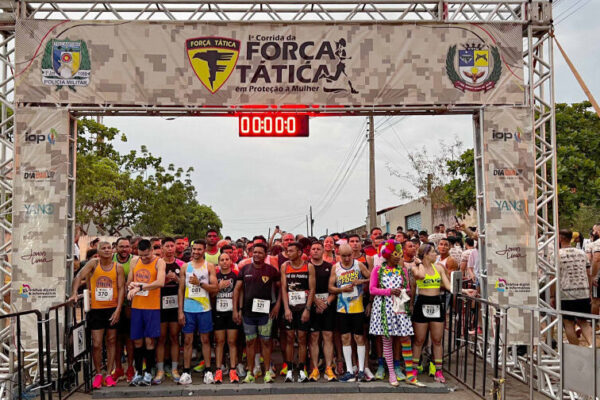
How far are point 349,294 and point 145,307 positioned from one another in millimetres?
2894

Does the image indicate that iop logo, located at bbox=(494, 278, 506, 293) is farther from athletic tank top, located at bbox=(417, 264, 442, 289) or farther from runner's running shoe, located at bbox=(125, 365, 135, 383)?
runner's running shoe, located at bbox=(125, 365, 135, 383)

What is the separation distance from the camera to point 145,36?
852cm

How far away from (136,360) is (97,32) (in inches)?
197

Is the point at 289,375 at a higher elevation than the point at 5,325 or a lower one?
lower

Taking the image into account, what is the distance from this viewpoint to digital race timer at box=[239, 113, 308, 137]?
8492 mm

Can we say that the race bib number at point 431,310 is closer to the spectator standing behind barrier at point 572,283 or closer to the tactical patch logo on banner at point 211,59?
the spectator standing behind barrier at point 572,283

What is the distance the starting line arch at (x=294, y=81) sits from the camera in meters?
8.36

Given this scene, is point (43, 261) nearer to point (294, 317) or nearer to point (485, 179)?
point (294, 317)

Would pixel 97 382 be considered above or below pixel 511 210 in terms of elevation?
below

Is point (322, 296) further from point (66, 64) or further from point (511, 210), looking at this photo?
point (66, 64)

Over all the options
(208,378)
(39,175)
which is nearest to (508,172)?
(208,378)

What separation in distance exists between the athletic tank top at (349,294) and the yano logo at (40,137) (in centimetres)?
475

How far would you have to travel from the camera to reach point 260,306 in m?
7.81

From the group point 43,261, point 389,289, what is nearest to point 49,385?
point 43,261
